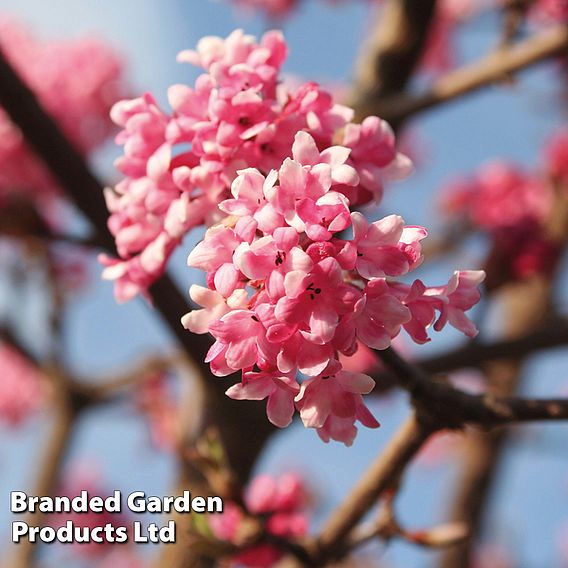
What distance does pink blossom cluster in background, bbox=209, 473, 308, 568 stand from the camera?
5.43 feet

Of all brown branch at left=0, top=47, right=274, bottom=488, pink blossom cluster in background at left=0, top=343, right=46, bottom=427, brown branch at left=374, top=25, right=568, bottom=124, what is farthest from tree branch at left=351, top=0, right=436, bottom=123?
pink blossom cluster in background at left=0, top=343, right=46, bottom=427

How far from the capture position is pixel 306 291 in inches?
31.5

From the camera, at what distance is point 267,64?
1.08m

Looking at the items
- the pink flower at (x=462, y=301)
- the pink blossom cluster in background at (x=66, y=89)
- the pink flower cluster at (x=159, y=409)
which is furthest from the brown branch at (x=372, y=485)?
the pink blossom cluster in background at (x=66, y=89)

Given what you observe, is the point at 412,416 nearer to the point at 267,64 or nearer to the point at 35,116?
the point at 267,64

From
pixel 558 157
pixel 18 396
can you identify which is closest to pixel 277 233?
pixel 558 157

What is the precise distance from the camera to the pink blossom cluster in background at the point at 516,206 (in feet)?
8.95

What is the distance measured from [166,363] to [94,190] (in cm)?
187

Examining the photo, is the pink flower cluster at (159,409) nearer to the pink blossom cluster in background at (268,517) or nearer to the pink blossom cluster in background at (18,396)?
the pink blossom cluster in background at (18,396)

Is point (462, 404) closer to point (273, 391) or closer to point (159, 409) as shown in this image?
point (273, 391)

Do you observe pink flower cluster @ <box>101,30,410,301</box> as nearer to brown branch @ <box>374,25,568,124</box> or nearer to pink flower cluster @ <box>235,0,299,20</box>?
brown branch @ <box>374,25,568,124</box>

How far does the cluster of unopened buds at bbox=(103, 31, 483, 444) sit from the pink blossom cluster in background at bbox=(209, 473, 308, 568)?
0.79 metres

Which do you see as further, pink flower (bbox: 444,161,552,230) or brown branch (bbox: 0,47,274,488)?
pink flower (bbox: 444,161,552,230)

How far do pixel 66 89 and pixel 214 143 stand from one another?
342 centimetres
